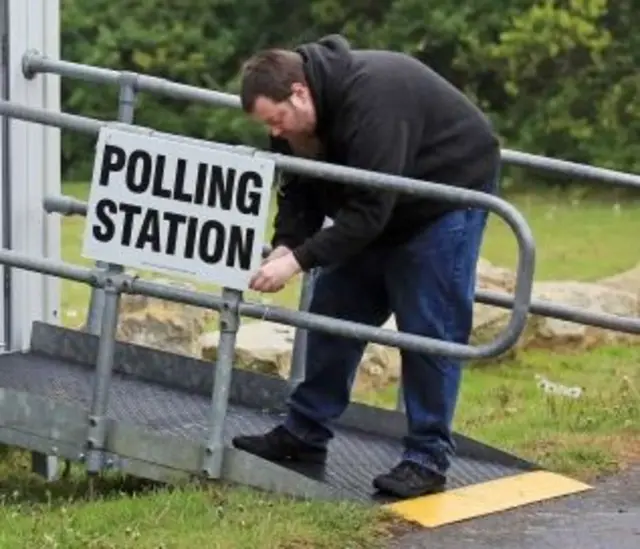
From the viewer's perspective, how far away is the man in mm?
5414

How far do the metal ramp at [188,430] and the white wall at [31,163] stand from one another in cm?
16

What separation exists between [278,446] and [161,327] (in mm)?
3806

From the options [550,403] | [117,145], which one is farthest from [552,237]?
[117,145]

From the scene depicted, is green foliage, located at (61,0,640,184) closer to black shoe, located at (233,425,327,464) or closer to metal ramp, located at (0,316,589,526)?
metal ramp, located at (0,316,589,526)

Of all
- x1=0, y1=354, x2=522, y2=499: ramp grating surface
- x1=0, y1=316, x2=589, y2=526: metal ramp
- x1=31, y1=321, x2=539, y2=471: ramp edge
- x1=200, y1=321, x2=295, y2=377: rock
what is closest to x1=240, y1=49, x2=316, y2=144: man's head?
x1=0, y1=316, x2=589, y2=526: metal ramp

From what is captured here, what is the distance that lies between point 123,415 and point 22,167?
4.17 ft

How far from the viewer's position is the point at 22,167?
7.12 m

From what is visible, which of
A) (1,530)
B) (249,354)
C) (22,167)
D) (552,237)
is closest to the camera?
(1,530)

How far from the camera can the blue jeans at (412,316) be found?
18.4 ft

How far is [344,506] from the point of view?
5410 mm

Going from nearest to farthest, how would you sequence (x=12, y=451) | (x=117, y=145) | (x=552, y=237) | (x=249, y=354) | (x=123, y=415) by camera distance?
(x=117, y=145) → (x=123, y=415) → (x=12, y=451) → (x=249, y=354) → (x=552, y=237)

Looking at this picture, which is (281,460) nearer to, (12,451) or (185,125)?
(12,451)

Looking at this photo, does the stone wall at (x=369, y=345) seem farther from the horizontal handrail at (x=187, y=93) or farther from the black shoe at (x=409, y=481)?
the black shoe at (x=409, y=481)

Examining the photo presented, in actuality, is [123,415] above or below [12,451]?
above
